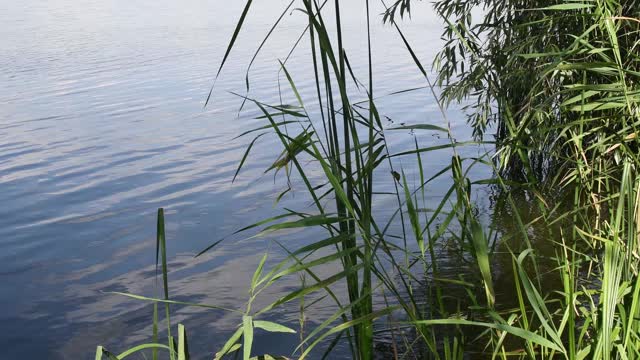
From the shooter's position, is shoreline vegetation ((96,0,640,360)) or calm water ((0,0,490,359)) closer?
shoreline vegetation ((96,0,640,360))

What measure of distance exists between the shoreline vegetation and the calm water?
0.38 m

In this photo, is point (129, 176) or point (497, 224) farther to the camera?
point (129, 176)

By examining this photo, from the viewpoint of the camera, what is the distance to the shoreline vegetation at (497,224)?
1827 millimetres

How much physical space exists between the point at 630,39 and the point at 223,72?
384 inches

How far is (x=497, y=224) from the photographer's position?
12.7ft

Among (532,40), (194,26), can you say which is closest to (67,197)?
(532,40)

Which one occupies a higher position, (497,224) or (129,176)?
(129,176)

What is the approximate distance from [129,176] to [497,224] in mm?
4182

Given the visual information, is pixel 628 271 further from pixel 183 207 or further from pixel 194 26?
pixel 194 26

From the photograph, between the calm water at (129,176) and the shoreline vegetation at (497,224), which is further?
the calm water at (129,176)

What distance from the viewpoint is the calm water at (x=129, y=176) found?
14.4ft

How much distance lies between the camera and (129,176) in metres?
7.17

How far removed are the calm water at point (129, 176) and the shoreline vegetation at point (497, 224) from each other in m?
0.38

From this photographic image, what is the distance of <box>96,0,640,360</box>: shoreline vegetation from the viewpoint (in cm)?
183
